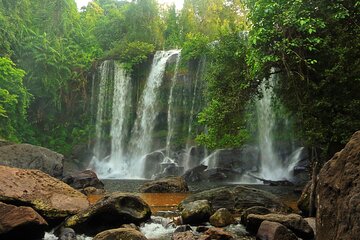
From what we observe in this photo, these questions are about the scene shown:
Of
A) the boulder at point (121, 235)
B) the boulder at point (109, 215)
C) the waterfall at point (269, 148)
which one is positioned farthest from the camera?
the waterfall at point (269, 148)

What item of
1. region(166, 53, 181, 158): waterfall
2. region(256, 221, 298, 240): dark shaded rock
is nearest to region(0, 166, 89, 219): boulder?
region(256, 221, 298, 240): dark shaded rock

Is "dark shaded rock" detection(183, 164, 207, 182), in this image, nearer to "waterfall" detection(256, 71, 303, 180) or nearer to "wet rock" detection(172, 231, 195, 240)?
"waterfall" detection(256, 71, 303, 180)

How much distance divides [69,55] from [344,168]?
32.4 metres

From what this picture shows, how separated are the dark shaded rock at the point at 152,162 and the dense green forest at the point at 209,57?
5.83m

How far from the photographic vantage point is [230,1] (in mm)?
44844

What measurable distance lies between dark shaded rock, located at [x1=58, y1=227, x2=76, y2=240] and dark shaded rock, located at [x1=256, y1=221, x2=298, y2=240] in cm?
419

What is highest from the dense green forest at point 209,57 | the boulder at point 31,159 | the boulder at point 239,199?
the dense green forest at point 209,57

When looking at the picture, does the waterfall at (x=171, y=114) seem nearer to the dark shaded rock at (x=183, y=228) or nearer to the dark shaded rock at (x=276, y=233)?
the dark shaded rock at (x=183, y=228)

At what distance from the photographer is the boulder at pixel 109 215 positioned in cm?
909

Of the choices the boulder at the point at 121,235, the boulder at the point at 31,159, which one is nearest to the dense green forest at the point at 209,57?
the boulder at the point at 31,159

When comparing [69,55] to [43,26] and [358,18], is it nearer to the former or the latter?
[43,26]

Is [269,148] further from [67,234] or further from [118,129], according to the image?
[67,234]

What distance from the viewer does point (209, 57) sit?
30.3 meters

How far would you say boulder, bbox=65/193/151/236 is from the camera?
29.8 ft
